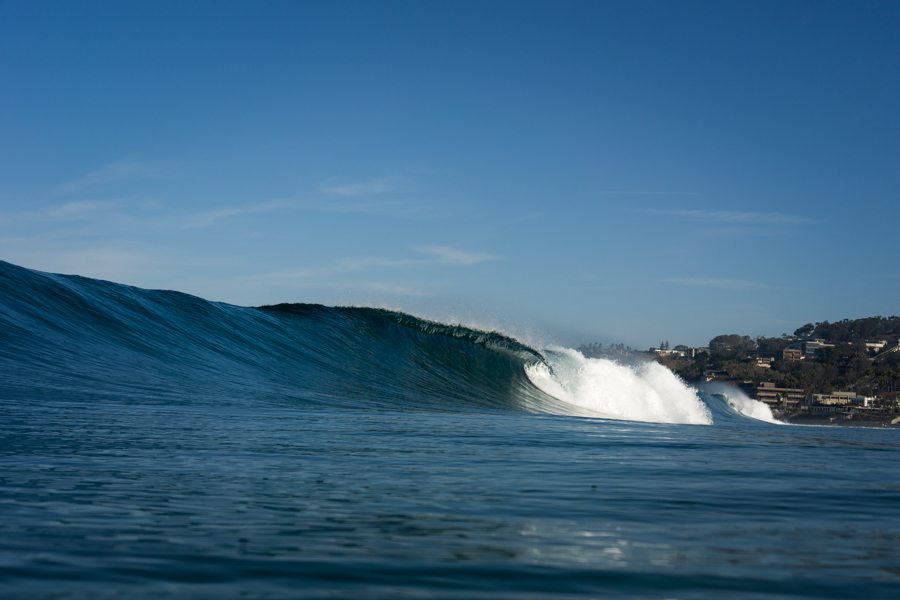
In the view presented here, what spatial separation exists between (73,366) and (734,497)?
9.79m

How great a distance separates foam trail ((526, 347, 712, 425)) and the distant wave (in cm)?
7

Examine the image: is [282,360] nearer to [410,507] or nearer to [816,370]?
[410,507]

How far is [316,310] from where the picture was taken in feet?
75.3

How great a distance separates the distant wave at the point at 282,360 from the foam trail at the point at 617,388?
7 cm

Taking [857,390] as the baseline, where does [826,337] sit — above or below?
above

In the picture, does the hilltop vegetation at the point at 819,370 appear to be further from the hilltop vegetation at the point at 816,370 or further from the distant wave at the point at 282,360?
the distant wave at the point at 282,360

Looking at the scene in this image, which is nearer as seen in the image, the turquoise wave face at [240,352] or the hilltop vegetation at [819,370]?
the turquoise wave face at [240,352]

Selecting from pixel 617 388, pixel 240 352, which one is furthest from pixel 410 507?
pixel 617 388

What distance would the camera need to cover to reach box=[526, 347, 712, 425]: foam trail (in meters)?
19.8

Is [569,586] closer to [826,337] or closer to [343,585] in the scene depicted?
[343,585]

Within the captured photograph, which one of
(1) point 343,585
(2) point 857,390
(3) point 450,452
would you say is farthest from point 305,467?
(2) point 857,390

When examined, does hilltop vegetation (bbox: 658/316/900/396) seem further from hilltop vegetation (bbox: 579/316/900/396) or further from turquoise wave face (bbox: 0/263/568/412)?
turquoise wave face (bbox: 0/263/568/412)

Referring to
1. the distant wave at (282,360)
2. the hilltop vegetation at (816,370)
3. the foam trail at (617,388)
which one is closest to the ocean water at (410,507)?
the distant wave at (282,360)

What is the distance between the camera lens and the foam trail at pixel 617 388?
19.8 m
